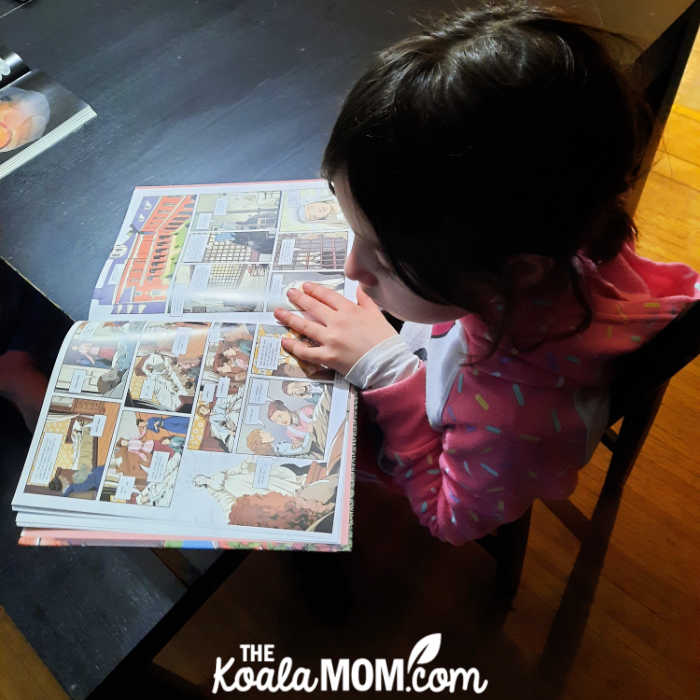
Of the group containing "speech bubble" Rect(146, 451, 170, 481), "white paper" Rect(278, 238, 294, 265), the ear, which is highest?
the ear

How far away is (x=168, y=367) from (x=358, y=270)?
226 millimetres

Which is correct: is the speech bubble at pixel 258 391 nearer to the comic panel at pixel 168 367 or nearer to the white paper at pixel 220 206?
the comic panel at pixel 168 367

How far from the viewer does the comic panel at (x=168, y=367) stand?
0.62 m

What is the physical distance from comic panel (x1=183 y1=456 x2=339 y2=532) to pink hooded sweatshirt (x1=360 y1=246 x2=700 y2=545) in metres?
0.11

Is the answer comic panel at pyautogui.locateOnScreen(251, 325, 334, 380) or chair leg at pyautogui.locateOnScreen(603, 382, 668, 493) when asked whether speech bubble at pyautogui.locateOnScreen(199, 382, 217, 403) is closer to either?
comic panel at pyautogui.locateOnScreen(251, 325, 334, 380)

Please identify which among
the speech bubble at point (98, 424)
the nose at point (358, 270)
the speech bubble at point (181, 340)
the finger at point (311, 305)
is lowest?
the speech bubble at point (98, 424)

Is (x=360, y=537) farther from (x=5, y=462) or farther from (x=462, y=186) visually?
(x=462, y=186)

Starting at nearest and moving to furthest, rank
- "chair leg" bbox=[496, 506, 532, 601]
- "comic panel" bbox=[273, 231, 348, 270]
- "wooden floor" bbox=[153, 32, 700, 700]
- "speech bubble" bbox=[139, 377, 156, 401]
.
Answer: "speech bubble" bbox=[139, 377, 156, 401]
"comic panel" bbox=[273, 231, 348, 270]
"chair leg" bbox=[496, 506, 532, 601]
"wooden floor" bbox=[153, 32, 700, 700]

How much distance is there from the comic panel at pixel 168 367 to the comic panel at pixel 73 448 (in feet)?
0.12

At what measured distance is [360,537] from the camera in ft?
3.87

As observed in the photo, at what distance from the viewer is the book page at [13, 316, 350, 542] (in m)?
0.56

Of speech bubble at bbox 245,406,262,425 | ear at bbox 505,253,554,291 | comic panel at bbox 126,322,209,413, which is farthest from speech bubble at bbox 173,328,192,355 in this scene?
ear at bbox 505,253,554,291

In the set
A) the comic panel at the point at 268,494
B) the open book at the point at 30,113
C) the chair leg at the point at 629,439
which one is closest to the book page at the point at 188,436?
the comic panel at the point at 268,494

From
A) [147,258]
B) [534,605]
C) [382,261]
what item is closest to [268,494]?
[382,261]
